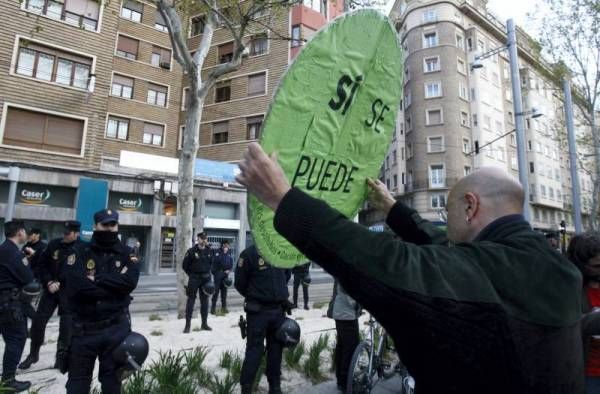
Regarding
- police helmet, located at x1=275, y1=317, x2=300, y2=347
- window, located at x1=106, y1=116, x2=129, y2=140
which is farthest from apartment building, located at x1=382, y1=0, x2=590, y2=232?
police helmet, located at x1=275, y1=317, x2=300, y2=347

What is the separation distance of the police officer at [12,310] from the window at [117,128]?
21.4 m

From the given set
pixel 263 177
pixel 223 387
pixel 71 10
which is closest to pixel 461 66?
pixel 71 10

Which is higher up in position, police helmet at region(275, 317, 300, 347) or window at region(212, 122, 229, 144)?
window at region(212, 122, 229, 144)

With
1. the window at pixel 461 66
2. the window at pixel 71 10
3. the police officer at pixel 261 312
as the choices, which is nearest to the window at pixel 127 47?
the window at pixel 71 10

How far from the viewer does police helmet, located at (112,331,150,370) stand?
3.48m

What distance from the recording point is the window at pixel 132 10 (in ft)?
84.4

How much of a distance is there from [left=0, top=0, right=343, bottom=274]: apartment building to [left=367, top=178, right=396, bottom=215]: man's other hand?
1400 centimetres

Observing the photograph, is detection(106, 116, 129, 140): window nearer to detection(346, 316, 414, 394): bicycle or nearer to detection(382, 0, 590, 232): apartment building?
detection(346, 316, 414, 394): bicycle

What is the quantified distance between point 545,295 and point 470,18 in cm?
4599

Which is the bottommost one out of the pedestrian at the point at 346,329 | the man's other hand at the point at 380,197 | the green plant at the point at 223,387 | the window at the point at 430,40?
the green plant at the point at 223,387

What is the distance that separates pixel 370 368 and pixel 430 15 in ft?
134

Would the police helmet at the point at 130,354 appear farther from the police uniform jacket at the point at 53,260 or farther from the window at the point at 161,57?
the window at the point at 161,57

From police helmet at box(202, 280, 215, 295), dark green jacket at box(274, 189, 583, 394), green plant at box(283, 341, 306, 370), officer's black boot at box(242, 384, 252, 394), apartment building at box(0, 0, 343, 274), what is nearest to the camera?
dark green jacket at box(274, 189, 583, 394)

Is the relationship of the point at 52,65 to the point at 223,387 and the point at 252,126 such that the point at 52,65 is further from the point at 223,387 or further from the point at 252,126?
the point at 223,387
